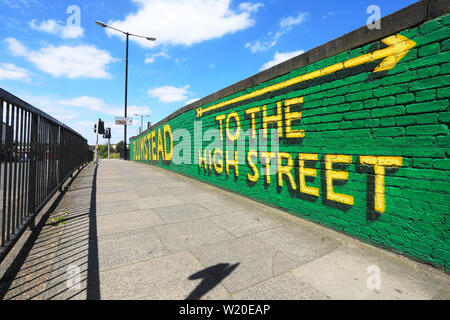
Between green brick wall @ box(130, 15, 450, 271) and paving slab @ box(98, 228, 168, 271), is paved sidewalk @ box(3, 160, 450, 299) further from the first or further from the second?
green brick wall @ box(130, 15, 450, 271)

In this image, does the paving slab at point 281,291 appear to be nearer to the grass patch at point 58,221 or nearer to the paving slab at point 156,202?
the paving slab at point 156,202

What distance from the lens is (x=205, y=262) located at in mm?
2479

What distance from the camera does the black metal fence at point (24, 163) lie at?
227 centimetres

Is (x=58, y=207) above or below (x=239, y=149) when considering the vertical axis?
below

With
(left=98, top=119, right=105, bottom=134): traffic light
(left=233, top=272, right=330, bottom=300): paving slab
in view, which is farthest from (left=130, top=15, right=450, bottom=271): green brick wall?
(left=98, top=119, right=105, bottom=134): traffic light

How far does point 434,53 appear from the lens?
7.93 ft

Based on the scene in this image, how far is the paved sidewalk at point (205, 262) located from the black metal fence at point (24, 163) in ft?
1.23

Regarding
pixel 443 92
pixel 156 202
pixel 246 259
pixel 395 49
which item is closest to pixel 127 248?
pixel 246 259

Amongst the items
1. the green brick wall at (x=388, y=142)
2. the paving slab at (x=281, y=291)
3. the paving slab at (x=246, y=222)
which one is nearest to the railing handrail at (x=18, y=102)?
the paving slab at (x=281, y=291)

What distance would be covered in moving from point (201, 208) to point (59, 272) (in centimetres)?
265

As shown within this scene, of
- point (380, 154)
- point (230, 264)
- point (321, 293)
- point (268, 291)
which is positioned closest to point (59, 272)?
point (230, 264)

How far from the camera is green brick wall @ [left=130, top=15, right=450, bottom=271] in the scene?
93.1 inches

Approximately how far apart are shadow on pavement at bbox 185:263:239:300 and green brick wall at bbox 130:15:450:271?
194cm

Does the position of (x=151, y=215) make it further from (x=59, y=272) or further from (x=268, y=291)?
(x=268, y=291)
